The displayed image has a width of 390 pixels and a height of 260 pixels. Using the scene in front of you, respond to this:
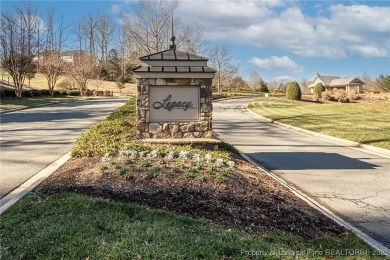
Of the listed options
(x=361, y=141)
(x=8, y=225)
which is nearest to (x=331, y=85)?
(x=361, y=141)

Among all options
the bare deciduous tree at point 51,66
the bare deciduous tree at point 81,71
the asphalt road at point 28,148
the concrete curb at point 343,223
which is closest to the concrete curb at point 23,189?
the asphalt road at point 28,148

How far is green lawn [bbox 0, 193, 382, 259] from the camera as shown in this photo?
2.89 metres

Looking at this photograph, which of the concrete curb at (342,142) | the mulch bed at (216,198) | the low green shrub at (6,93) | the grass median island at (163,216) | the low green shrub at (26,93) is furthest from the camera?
the low green shrub at (26,93)

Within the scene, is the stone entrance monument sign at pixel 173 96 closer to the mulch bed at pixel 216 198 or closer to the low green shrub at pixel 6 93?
the mulch bed at pixel 216 198

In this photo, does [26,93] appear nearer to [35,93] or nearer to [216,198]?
[35,93]

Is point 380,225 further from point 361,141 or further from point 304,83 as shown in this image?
point 304,83

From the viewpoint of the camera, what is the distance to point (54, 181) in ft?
17.0

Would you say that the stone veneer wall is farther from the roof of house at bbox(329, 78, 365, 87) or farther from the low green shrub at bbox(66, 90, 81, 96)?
the roof of house at bbox(329, 78, 365, 87)

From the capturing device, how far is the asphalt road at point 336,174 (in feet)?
16.0

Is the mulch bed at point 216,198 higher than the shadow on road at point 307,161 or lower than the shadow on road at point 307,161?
higher

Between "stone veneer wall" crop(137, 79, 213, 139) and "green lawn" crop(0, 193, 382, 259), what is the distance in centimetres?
354

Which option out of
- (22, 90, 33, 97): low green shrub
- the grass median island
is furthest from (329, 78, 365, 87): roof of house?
the grass median island

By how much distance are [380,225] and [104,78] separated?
70937 mm

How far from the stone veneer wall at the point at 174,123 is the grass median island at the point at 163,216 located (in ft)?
4.56
